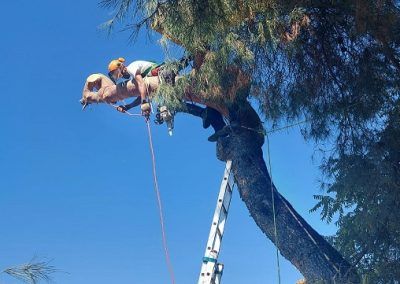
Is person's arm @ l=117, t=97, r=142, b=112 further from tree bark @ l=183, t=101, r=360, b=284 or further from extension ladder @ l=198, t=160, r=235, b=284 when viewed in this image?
extension ladder @ l=198, t=160, r=235, b=284

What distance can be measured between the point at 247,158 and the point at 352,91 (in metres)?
1.62

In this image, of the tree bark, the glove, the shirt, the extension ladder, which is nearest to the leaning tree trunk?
Result: the tree bark

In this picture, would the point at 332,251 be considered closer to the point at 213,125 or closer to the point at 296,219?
the point at 296,219

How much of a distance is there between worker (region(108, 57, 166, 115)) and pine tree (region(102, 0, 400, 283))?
652mm

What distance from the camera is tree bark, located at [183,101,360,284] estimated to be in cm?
571

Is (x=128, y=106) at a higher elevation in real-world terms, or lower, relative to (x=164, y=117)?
higher

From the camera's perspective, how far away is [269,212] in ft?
20.3

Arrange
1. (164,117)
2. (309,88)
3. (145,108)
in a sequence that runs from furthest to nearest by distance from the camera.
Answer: (145,108)
(164,117)
(309,88)

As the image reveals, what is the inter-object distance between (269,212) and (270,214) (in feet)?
0.08

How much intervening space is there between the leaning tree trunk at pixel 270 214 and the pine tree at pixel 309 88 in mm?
12

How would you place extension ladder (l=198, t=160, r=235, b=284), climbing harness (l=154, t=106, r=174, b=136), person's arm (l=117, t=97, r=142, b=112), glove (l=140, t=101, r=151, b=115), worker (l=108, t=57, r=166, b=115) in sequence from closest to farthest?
extension ladder (l=198, t=160, r=235, b=284)
climbing harness (l=154, t=106, r=174, b=136)
glove (l=140, t=101, r=151, b=115)
worker (l=108, t=57, r=166, b=115)
person's arm (l=117, t=97, r=142, b=112)

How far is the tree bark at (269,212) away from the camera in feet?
18.7

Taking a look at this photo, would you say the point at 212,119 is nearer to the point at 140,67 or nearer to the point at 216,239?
the point at 140,67

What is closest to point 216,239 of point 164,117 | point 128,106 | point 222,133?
point 164,117
